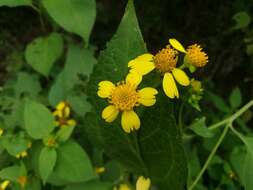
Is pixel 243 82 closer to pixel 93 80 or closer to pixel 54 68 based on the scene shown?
pixel 54 68

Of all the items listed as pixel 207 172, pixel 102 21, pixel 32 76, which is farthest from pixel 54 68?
pixel 207 172

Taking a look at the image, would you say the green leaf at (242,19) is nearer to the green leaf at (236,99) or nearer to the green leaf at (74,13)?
the green leaf at (236,99)

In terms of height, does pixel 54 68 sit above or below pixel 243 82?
below

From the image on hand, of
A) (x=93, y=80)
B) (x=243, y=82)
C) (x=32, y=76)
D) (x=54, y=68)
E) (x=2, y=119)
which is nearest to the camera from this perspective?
(x=93, y=80)

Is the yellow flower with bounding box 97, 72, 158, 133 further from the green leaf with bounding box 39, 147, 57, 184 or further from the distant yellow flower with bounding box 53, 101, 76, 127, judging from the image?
the distant yellow flower with bounding box 53, 101, 76, 127

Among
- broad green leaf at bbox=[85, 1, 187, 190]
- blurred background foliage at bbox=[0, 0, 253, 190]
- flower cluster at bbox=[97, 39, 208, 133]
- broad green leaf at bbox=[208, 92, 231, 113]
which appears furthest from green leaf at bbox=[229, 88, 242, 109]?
flower cluster at bbox=[97, 39, 208, 133]

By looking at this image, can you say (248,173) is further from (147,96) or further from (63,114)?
(63,114)

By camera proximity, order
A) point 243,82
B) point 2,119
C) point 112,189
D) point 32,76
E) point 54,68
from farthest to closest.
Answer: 1. point 243,82
2. point 54,68
3. point 32,76
4. point 2,119
5. point 112,189

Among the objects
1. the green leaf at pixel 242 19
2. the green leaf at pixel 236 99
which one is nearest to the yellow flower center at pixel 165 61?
the green leaf at pixel 236 99
